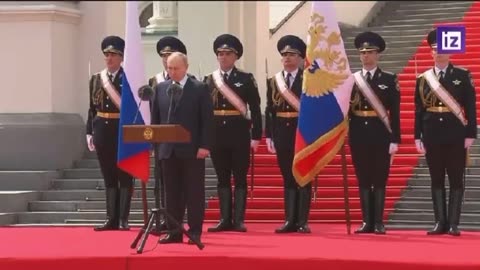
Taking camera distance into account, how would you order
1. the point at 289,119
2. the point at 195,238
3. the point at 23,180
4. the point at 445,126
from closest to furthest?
the point at 195,238 < the point at 445,126 < the point at 289,119 < the point at 23,180

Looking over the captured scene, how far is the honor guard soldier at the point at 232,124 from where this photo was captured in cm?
943

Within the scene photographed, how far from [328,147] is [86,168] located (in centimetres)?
359

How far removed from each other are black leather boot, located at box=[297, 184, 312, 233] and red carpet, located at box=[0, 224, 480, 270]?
0.26 meters

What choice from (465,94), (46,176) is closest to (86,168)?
(46,176)

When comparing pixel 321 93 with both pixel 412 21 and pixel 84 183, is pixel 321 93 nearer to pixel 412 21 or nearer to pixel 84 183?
pixel 84 183

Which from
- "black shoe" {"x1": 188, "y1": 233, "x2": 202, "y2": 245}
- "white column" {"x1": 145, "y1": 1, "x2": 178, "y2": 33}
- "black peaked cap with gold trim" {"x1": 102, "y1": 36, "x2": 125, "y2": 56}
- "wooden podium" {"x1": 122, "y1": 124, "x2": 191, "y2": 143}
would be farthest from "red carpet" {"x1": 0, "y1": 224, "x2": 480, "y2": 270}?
"white column" {"x1": 145, "y1": 1, "x2": 178, "y2": 33}

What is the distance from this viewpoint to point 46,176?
443 inches

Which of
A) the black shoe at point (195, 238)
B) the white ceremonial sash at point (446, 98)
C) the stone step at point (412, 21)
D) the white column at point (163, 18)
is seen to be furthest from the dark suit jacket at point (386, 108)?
the stone step at point (412, 21)

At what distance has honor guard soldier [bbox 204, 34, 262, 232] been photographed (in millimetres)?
9430

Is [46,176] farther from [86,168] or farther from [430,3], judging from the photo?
[430,3]

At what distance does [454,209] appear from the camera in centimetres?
909

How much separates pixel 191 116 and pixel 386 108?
183cm

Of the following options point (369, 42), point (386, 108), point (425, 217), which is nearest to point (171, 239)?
point (386, 108)

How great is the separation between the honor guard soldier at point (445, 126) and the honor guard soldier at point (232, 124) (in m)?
1.46
